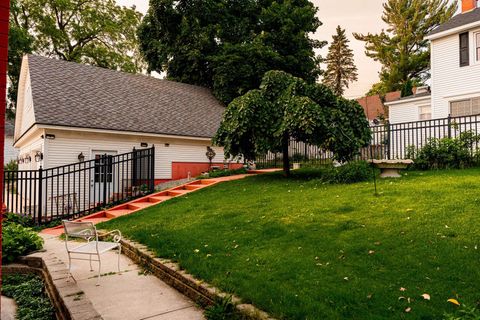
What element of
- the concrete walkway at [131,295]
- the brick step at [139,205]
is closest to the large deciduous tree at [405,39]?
the brick step at [139,205]

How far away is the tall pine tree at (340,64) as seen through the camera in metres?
50.9

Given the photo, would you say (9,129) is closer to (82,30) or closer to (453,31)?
→ (82,30)

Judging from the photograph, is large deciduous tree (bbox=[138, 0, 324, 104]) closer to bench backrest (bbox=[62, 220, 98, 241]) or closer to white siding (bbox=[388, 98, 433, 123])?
white siding (bbox=[388, 98, 433, 123])

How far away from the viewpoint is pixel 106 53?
106 ft

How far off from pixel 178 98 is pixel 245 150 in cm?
943

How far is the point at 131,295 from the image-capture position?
450 centimetres

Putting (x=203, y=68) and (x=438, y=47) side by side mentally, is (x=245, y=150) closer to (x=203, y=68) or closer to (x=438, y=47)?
(x=438, y=47)

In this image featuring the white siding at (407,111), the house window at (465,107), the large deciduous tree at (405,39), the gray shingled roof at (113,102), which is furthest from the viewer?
the large deciduous tree at (405,39)

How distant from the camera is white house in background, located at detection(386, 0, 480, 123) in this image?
15109 millimetres

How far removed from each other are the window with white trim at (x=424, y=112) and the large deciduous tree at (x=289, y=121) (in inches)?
394

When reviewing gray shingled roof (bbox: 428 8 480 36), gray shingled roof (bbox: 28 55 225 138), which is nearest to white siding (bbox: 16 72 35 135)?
gray shingled roof (bbox: 28 55 225 138)

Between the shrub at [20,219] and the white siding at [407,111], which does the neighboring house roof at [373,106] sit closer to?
the white siding at [407,111]

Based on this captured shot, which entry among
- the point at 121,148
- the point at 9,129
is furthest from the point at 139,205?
the point at 9,129

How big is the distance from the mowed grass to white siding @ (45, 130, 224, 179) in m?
5.31
